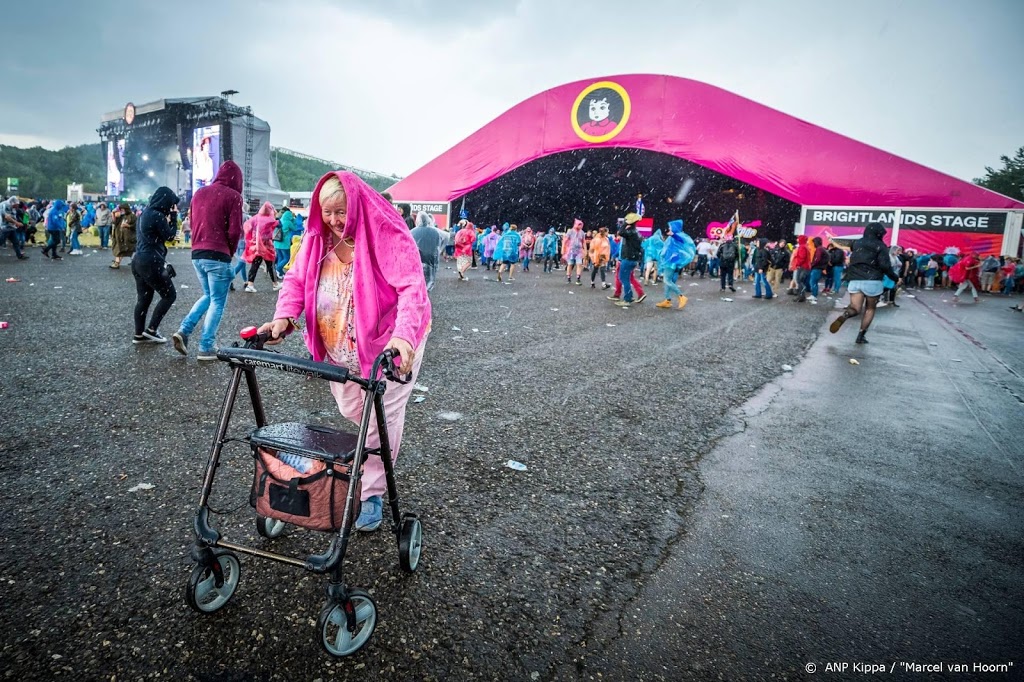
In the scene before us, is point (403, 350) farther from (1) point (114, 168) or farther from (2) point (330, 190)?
(1) point (114, 168)

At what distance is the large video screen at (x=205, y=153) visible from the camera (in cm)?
4081

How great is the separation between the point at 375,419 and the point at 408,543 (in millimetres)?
525

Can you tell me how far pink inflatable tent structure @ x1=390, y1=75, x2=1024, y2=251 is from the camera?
2009cm

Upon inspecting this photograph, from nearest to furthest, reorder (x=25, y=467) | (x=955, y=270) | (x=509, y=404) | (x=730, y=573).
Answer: (x=730, y=573)
(x=25, y=467)
(x=509, y=404)
(x=955, y=270)

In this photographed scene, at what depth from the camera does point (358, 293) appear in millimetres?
2270

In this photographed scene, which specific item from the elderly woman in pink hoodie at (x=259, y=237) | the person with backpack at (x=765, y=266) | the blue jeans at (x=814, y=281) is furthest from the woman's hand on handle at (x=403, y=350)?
the blue jeans at (x=814, y=281)

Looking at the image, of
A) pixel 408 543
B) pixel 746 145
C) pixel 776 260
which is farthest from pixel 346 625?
pixel 746 145

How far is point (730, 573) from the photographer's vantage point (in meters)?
2.38

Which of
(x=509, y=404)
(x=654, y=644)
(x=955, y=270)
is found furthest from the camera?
(x=955, y=270)

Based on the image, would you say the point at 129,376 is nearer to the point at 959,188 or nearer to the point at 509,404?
the point at 509,404

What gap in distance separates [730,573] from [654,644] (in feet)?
2.04

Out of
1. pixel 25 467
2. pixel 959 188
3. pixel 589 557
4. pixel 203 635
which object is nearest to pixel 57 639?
pixel 203 635

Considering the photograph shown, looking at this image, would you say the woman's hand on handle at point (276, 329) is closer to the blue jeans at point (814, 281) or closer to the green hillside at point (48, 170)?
the blue jeans at point (814, 281)

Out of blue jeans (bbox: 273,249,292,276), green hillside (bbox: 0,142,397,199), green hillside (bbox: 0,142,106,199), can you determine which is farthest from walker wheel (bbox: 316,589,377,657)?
green hillside (bbox: 0,142,106,199)
